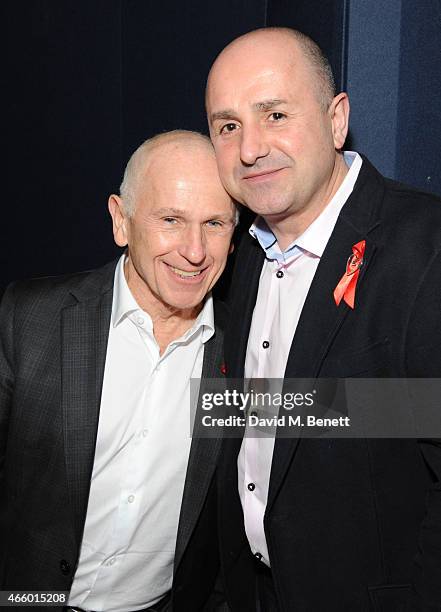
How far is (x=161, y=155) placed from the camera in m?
1.89

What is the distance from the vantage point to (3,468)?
206 cm

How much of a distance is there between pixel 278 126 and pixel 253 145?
7cm

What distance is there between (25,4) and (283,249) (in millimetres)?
2395

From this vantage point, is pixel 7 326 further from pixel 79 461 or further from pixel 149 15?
pixel 149 15

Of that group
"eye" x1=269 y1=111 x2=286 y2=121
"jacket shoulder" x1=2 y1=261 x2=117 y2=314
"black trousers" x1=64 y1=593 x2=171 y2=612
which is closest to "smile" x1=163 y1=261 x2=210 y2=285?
"jacket shoulder" x1=2 y1=261 x2=117 y2=314

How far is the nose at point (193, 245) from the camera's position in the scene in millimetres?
1857

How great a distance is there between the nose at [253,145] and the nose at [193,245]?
0.24 meters

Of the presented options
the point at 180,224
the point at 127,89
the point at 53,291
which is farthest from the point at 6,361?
the point at 127,89

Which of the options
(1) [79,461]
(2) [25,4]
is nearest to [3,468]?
(1) [79,461]

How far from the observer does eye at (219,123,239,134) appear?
1.80 meters

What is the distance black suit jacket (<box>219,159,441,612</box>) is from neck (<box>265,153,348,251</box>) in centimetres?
9

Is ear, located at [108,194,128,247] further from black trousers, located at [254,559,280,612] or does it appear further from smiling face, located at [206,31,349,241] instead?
black trousers, located at [254,559,280,612]

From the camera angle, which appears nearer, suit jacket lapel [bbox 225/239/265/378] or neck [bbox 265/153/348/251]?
neck [bbox 265/153/348/251]

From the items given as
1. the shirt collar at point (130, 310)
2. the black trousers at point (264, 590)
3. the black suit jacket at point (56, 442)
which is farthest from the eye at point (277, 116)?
the black trousers at point (264, 590)
